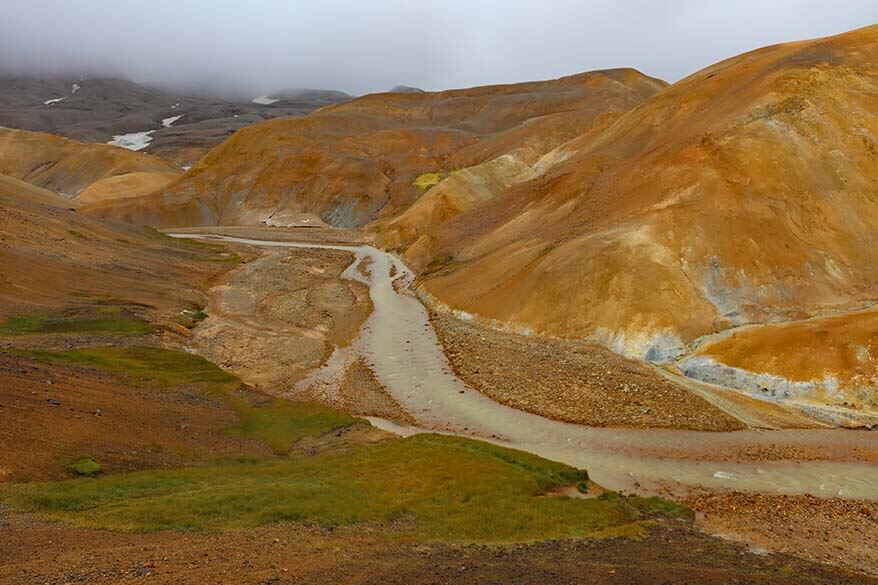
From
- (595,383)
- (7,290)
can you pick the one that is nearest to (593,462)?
(595,383)

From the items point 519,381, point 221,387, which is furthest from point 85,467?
point 519,381

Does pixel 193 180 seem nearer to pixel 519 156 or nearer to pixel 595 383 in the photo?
pixel 519 156

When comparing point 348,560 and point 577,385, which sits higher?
point 577,385

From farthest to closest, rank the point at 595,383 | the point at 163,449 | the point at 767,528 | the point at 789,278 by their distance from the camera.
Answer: the point at 789,278
the point at 595,383
the point at 163,449
the point at 767,528

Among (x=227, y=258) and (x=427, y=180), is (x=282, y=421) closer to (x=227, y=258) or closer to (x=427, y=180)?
(x=227, y=258)

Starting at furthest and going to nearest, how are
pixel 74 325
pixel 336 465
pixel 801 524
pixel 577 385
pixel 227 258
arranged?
pixel 227 258 < pixel 74 325 < pixel 577 385 < pixel 336 465 < pixel 801 524

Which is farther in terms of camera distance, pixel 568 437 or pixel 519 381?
pixel 519 381

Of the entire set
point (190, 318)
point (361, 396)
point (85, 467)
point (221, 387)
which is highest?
point (85, 467)
